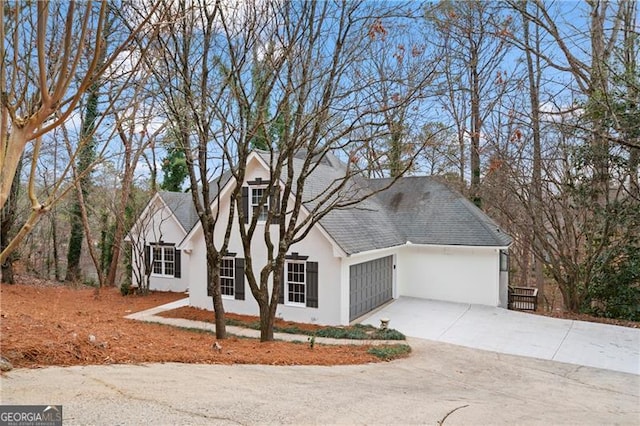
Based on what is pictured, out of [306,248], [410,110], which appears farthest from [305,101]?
[306,248]

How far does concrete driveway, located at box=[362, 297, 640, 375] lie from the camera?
9.93 metres

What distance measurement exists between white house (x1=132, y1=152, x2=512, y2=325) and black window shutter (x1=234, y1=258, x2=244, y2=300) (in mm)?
36

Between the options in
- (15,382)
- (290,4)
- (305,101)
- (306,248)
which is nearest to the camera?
(15,382)

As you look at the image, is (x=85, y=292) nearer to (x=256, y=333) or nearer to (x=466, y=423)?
(x=256, y=333)

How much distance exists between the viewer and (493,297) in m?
15.1

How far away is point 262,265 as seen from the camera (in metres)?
14.2

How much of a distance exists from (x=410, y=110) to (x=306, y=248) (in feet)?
18.4

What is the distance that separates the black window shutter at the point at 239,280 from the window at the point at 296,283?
182 cm

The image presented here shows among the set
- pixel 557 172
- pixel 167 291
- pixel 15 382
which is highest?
pixel 557 172

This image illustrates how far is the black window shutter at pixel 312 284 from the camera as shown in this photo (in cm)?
1320

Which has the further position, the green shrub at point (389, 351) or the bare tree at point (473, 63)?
the bare tree at point (473, 63)

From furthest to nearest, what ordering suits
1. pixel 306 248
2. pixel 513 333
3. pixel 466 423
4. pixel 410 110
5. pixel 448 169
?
1. pixel 448 169
2. pixel 306 248
3. pixel 513 333
4. pixel 410 110
5. pixel 466 423

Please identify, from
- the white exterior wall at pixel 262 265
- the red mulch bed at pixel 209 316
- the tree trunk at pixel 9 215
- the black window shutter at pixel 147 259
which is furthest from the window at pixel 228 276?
the tree trunk at pixel 9 215

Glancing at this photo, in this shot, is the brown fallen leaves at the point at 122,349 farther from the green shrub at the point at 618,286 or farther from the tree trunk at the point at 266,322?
the green shrub at the point at 618,286
